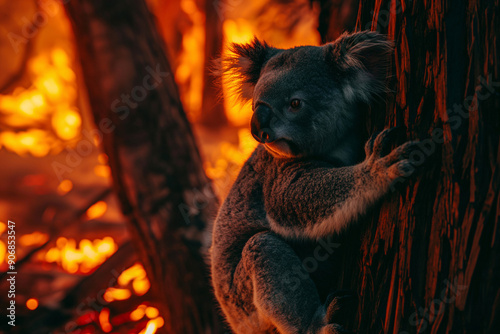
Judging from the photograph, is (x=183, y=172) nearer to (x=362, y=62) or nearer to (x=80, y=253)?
(x=362, y=62)

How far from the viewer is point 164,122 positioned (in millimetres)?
3672

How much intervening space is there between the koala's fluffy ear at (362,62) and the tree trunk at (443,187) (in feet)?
0.29

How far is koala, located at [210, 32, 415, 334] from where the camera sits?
5.49 ft

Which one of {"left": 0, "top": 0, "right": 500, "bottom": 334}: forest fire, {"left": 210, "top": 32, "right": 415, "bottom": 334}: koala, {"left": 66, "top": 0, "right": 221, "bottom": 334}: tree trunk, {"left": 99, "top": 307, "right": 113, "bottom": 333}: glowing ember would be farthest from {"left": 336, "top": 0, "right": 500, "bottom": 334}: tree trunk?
{"left": 99, "top": 307, "right": 113, "bottom": 333}: glowing ember

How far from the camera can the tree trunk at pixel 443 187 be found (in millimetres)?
1216

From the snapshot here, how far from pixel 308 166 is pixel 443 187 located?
27.3 inches

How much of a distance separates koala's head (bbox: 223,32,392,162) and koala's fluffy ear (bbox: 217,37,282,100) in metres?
0.30

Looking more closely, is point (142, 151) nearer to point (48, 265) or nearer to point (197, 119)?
point (48, 265)

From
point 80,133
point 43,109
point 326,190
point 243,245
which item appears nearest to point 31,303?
point 243,245

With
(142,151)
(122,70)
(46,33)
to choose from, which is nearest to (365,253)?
(142,151)

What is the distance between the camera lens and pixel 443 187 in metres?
1.33

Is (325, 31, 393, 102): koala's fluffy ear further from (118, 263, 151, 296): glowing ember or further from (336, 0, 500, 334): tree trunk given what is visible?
(118, 263, 151, 296): glowing ember

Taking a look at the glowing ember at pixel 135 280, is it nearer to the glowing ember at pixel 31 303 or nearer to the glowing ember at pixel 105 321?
the glowing ember at pixel 105 321

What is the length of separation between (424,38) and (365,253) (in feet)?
2.80
